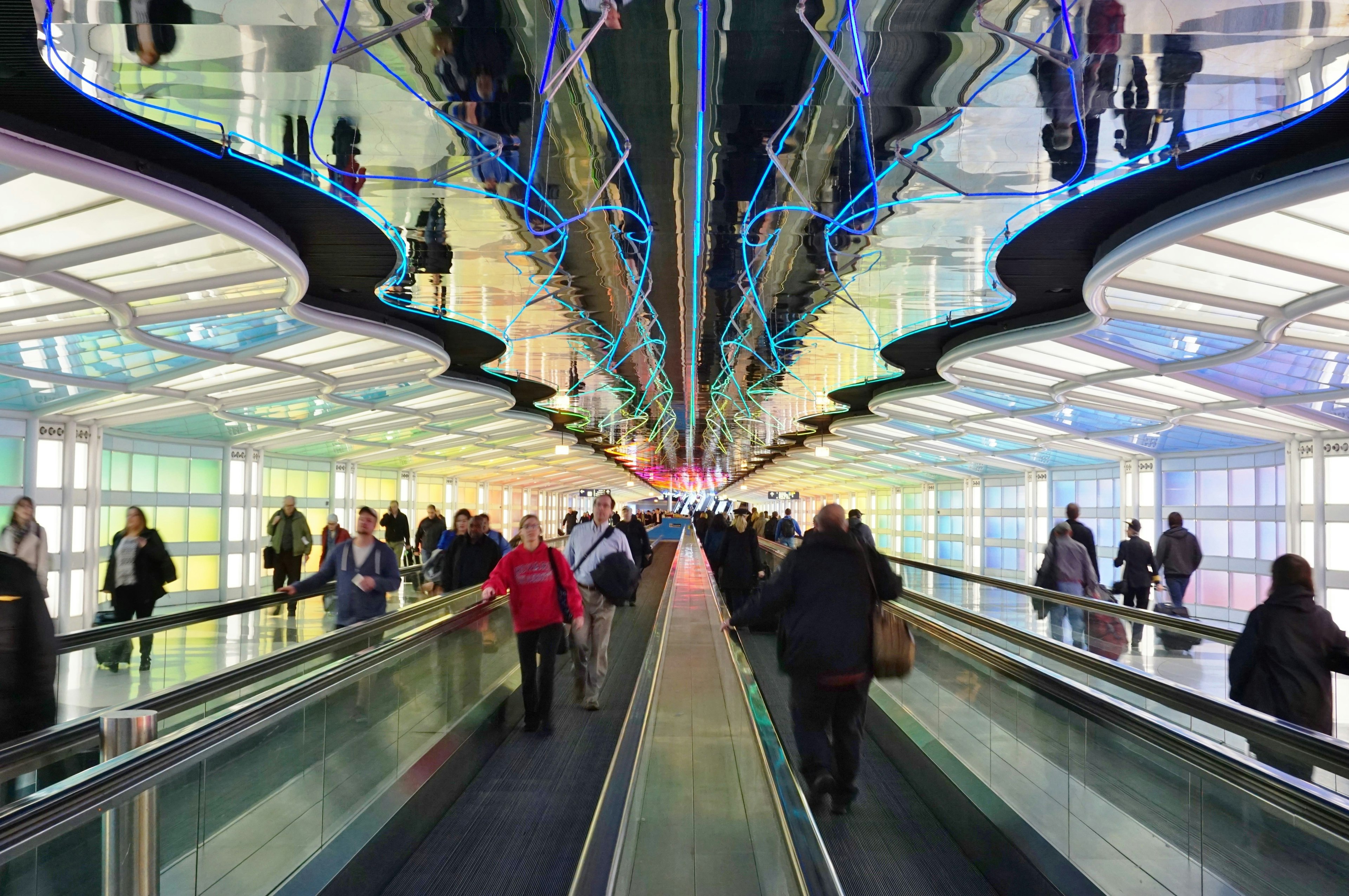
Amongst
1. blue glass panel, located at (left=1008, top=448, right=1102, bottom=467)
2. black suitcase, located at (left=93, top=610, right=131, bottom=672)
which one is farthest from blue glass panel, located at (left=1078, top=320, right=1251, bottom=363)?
blue glass panel, located at (left=1008, top=448, right=1102, bottom=467)

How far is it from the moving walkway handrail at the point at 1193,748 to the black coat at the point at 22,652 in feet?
15.7

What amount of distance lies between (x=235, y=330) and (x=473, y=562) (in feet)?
15.8

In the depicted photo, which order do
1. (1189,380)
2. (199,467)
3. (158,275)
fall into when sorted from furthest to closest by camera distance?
(199,467), (1189,380), (158,275)

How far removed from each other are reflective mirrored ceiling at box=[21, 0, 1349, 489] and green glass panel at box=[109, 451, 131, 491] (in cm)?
592

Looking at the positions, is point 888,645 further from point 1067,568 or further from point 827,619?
point 1067,568

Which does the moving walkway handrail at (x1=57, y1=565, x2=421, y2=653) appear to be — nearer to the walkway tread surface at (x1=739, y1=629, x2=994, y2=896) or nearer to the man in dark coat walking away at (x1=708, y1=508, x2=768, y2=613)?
the walkway tread surface at (x1=739, y1=629, x2=994, y2=896)

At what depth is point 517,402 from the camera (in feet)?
93.7

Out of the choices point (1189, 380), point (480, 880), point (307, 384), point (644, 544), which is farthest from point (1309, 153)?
point (307, 384)

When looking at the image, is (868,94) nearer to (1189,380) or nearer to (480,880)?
(480,880)

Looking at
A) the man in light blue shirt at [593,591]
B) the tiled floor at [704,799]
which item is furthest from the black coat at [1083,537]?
the tiled floor at [704,799]

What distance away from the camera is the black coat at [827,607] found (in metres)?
5.34

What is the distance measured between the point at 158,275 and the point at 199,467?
49.0ft

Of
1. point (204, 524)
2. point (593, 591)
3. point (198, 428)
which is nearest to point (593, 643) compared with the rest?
point (593, 591)

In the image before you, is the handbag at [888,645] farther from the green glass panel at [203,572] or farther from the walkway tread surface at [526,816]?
the green glass panel at [203,572]
